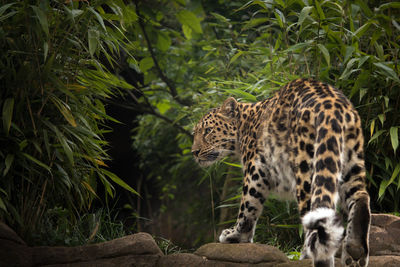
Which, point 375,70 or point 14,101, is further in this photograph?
point 375,70

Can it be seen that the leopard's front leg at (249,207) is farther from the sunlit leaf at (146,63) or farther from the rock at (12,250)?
the sunlit leaf at (146,63)

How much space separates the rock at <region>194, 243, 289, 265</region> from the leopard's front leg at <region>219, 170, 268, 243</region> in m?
0.31

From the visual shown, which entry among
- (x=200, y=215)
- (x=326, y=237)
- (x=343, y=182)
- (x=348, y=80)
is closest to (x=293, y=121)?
(x=343, y=182)

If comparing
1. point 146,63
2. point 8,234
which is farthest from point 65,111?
point 146,63

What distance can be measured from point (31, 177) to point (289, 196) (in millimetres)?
A: 2130

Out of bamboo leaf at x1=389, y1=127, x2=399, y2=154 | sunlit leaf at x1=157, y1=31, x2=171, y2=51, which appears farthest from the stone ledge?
sunlit leaf at x1=157, y1=31, x2=171, y2=51

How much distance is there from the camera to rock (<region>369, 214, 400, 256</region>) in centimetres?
482

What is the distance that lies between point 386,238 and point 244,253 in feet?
4.47

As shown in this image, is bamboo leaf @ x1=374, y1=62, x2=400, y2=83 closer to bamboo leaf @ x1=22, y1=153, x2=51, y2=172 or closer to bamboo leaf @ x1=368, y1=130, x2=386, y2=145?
bamboo leaf @ x1=368, y1=130, x2=386, y2=145

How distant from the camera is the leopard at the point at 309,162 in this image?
12.1ft

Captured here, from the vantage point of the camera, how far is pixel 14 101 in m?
4.46

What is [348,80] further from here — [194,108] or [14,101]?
[14,101]

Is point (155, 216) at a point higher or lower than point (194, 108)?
lower

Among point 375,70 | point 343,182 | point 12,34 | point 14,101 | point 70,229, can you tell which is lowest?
point 70,229
